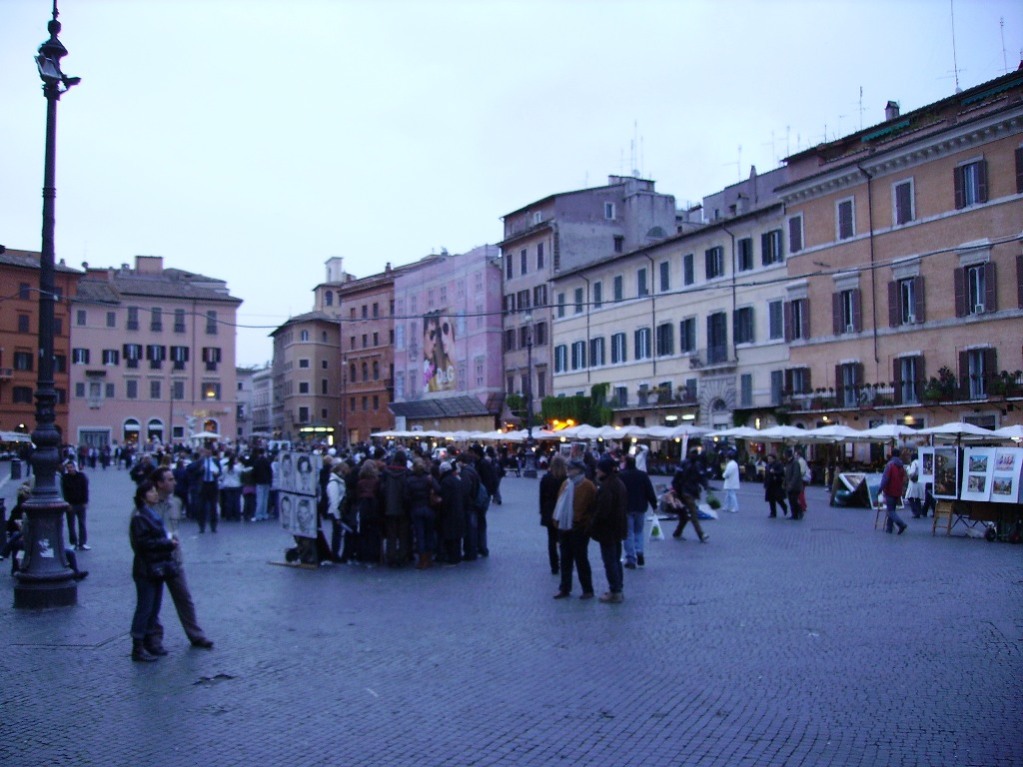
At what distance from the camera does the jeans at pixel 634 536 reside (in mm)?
14023

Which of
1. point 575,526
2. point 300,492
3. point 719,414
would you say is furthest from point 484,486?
point 719,414

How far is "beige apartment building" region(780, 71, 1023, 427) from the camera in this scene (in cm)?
3275

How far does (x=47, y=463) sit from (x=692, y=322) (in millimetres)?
39993

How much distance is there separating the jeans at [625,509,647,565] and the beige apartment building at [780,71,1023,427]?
17529 millimetres

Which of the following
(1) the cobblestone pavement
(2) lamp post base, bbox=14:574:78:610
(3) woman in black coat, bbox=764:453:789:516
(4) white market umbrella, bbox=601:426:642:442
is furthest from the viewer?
(4) white market umbrella, bbox=601:426:642:442

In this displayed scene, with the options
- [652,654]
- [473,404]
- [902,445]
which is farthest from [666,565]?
[473,404]

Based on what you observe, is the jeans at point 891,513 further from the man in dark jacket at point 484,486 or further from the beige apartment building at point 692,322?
the beige apartment building at point 692,322

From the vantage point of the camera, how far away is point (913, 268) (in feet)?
118

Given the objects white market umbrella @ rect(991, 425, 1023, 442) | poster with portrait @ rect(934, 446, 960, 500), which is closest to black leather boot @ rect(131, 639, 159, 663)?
poster with portrait @ rect(934, 446, 960, 500)

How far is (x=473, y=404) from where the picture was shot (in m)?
68.8

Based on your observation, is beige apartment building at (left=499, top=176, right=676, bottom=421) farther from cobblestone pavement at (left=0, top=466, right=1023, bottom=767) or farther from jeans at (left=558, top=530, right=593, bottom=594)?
jeans at (left=558, top=530, right=593, bottom=594)

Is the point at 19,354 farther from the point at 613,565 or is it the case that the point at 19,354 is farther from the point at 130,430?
the point at 613,565

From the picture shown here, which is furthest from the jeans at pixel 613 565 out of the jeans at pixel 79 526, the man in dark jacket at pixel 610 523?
the jeans at pixel 79 526

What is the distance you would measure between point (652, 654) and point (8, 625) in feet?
20.4
